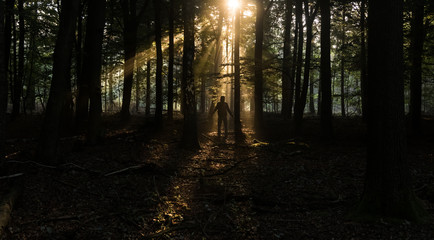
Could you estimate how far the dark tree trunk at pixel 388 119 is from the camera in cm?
523

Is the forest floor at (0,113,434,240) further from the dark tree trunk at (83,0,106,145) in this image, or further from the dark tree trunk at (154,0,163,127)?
the dark tree trunk at (154,0,163,127)

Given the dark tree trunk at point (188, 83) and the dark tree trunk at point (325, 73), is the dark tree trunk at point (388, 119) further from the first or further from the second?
the dark tree trunk at point (325, 73)

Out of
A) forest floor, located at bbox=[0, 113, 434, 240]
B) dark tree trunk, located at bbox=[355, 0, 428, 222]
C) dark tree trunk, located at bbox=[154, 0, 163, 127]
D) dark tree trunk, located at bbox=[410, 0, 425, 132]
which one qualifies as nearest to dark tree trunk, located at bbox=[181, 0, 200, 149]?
forest floor, located at bbox=[0, 113, 434, 240]

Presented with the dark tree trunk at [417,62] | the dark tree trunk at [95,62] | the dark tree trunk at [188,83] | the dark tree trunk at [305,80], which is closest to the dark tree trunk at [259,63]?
the dark tree trunk at [305,80]

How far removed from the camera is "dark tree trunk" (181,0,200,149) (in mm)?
11797

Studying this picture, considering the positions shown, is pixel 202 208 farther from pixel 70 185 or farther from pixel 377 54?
pixel 377 54

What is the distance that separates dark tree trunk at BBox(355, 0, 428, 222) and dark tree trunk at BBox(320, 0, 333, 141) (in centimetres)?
→ 795

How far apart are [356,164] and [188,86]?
23.3 feet

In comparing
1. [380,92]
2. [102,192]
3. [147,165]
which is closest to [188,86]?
[147,165]

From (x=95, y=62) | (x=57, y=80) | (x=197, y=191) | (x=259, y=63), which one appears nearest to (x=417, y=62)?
(x=259, y=63)

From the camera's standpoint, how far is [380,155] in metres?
5.36

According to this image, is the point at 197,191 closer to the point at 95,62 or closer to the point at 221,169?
the point at 221,169

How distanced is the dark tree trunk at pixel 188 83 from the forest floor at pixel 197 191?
2.51 feet

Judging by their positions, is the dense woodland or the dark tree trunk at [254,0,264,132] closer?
the dense woodland
